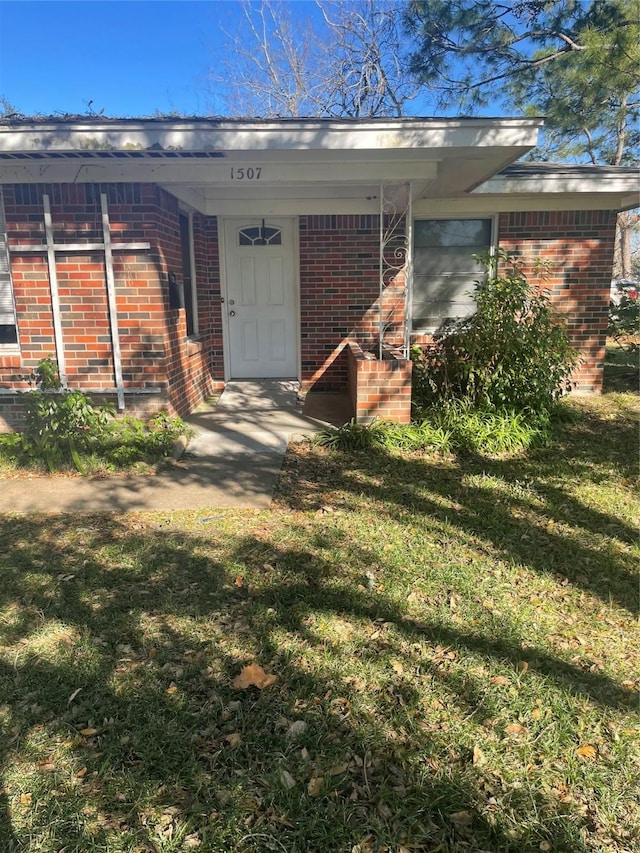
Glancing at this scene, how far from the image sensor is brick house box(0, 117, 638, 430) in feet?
17.3

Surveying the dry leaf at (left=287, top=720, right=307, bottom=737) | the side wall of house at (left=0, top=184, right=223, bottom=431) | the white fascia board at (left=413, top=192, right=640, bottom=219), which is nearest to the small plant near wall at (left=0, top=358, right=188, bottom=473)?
the side wall of house at (left=0, top=184, right=223, bottom=431)

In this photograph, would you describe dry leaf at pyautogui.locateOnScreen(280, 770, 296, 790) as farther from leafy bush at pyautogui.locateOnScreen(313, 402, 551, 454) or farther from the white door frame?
the white door frame

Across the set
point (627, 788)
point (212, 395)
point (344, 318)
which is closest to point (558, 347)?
point (344, 318)

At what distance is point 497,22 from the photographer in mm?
10547

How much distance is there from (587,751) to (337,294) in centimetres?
675

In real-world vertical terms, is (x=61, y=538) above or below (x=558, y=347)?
below

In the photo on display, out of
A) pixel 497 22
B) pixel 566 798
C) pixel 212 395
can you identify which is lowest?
pixel 566 798

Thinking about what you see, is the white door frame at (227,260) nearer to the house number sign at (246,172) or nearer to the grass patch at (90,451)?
the house number sign at (246,172)

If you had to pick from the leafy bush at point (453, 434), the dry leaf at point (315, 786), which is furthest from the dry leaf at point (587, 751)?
the leafy bush at point (453, 434)

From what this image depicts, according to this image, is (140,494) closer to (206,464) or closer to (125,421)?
(206,464)

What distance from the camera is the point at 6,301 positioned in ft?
20.1

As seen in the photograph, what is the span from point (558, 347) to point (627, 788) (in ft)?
17.0

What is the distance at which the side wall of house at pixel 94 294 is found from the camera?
589cm

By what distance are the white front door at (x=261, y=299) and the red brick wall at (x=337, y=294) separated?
0.76 ft
